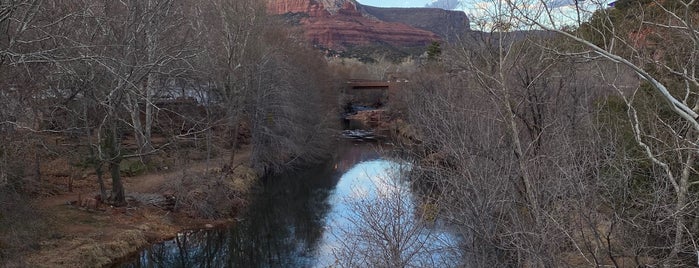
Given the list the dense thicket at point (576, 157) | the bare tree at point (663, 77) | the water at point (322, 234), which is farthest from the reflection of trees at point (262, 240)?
the bare tree at point (663, 77)

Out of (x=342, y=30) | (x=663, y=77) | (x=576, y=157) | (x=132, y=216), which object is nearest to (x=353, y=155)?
(x=132, y=216)

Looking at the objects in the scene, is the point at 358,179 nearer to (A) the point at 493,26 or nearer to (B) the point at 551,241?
(A) the point at 493,26

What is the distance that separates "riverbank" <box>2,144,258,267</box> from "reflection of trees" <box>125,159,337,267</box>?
633 millimetres

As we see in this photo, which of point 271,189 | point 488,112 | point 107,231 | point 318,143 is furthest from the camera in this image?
point 318,143

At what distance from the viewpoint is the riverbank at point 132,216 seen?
13.6 metres

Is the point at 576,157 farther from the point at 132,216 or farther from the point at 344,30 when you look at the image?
the point at 344,30

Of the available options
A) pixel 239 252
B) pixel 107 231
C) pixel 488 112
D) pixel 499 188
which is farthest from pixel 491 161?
pixel 107 231

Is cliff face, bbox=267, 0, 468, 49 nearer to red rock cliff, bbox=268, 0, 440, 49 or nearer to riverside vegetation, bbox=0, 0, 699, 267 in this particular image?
red rock cliff, bbox=268, 0, 440, 49

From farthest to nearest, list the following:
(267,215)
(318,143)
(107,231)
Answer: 1. (318,143)
2. (267,215)
3. (107,231)

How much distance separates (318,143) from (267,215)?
11552mm

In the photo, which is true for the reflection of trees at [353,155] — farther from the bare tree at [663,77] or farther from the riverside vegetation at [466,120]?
the bare tree at [663,77]

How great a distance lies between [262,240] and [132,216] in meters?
4.34

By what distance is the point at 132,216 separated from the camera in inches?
687

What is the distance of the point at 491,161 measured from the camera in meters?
10.8
